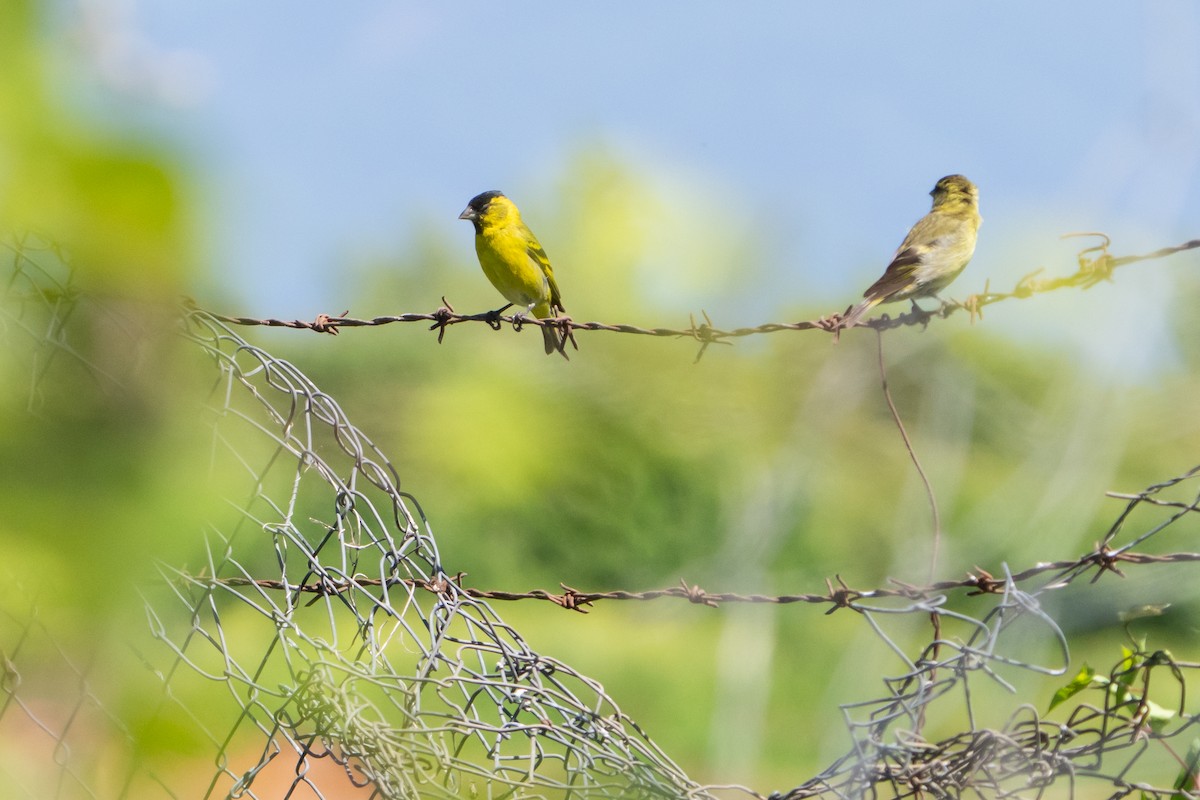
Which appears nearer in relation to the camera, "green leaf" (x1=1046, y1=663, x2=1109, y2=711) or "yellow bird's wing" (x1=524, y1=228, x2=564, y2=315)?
"green leaf" (x1=1046, y1=663, x2=1109, y2=711)

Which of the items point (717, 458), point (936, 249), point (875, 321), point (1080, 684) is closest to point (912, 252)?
point (936, 249)

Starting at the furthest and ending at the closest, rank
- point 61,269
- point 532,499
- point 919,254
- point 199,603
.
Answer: point 532,499 < point 919,254 < point 199,603 < point 61,269

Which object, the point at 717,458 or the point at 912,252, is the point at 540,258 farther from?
the point at 717,458

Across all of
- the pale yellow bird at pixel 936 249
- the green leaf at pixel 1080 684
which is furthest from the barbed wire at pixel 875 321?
the pale yellow bird at pixel 936 249

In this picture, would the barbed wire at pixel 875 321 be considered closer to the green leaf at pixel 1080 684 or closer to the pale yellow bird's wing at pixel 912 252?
the green leaf at pixel 1080 684

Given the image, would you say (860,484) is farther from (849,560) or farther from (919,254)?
(919,254)

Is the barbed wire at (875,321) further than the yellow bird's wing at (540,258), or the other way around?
the yellow bird's wing at (540,258)

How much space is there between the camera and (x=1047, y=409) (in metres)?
25.2

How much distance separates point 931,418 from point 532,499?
26.5 ft

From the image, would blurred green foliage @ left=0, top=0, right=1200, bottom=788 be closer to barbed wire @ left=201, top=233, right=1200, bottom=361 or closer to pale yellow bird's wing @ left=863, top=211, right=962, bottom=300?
pale yellow bird's wing @ left=863, top=211, right=962, bottom=300

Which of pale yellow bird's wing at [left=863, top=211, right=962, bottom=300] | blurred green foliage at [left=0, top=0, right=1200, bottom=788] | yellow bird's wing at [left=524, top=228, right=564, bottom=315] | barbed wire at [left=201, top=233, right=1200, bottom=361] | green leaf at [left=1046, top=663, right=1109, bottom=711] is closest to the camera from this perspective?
green leaf at [left=1046, top=663, right=1109, bottom=711]

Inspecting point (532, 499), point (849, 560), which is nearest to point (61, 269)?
point (532, 499)

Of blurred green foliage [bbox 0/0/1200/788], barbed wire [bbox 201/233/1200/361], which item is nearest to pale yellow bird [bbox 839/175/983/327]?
barbed wire [bbox 201/233/1200/361]

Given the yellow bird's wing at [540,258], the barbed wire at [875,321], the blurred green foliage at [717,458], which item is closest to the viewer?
the barbed wire at [875,321]
